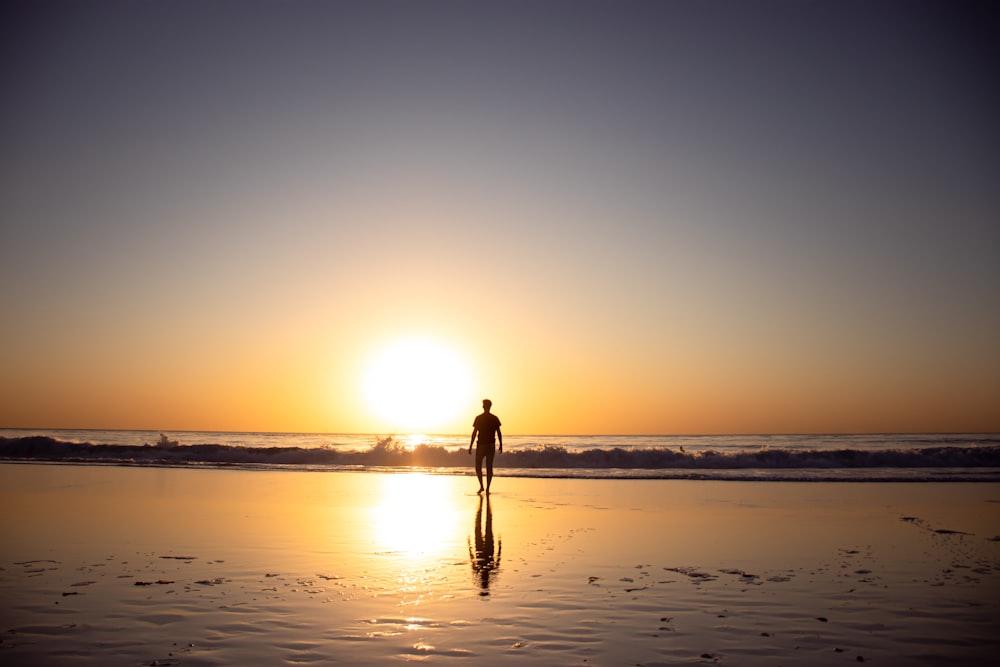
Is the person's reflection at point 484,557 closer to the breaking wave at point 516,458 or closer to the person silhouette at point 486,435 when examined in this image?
the person silhouette at point 486,435

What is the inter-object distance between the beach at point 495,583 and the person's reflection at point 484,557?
0.06m

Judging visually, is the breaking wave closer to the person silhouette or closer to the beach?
the person silhouette

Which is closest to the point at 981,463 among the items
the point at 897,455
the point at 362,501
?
the point at 897,455

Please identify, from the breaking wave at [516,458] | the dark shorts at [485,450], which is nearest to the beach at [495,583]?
the dark shorts at [485,450]

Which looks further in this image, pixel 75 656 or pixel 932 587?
pixel 932 587

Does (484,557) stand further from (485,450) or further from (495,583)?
(485,450)

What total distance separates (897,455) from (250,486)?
31.0m

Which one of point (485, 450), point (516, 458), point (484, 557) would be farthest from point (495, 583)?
point (516, 458)

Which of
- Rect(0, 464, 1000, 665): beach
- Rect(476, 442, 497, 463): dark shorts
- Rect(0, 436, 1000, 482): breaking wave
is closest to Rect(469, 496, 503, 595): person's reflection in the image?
Rect(0, 464, 1000, 665): beach

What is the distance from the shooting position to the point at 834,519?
1427cm

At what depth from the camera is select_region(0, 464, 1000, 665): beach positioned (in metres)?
5.73

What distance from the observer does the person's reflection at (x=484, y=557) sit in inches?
330

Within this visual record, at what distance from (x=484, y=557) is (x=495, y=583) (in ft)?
5.59

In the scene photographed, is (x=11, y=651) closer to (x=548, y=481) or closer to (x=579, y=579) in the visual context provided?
(x=579, y=579)
